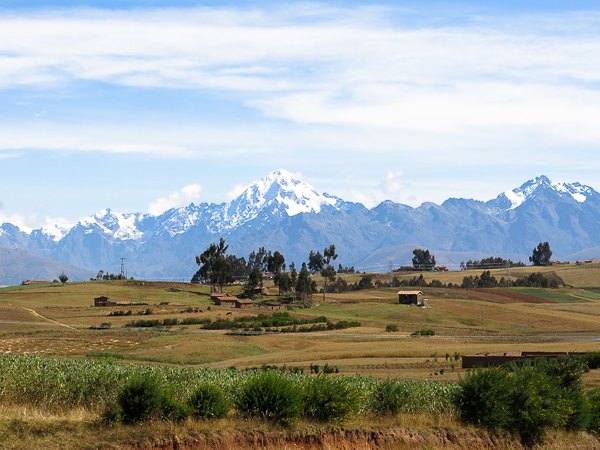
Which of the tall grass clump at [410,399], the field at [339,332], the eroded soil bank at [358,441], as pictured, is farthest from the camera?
the field at [339,332]

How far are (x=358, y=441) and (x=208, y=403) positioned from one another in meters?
6.55

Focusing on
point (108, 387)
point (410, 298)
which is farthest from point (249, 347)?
point (410, 298)

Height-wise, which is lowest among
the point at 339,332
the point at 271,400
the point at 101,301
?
the point at 339,332

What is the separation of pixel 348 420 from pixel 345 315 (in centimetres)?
11294

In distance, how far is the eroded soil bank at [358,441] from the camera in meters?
21.7

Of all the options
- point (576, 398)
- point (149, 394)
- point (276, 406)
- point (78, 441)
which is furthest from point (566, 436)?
point (78, 441)

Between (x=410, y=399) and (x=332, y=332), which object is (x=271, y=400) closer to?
(x=410, y=399)

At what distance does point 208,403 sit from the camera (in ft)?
77.2

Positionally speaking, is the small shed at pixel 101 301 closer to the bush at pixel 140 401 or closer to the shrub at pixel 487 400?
the bush at pixel 140 401

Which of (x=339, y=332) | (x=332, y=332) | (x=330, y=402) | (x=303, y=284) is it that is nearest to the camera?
(x=330, y=402)

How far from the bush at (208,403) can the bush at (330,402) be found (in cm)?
367

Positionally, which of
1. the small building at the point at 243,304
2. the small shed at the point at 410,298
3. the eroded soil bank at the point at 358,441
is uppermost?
the eroded soil bank at the point at 358,441

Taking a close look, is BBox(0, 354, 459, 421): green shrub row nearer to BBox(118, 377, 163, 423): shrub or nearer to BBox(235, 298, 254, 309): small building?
BBox(118, 377, 163, 423): shrub

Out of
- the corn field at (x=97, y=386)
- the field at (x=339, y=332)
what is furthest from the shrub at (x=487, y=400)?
the field at (x=339, y=332)
